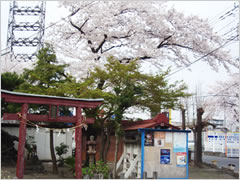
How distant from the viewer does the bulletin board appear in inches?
445

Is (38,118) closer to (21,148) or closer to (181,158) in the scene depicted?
(21,148)

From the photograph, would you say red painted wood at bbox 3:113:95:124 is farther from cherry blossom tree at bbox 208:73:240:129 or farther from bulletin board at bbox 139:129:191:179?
cherry blossom tree at bbox 208:73:240:129

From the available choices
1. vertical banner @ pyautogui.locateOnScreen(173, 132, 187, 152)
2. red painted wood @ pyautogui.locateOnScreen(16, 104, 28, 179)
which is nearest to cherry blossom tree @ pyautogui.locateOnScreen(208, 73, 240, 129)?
vertical banner @ pyautogui.locateOnScreen(173, 132, 187, 152)

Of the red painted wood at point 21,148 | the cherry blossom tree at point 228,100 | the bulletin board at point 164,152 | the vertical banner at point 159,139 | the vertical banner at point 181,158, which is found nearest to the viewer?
the red painted wood at point 21,148

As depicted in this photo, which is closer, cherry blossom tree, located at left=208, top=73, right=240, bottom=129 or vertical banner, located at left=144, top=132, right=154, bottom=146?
vertical banner, located at left=144, top=132, right=154, bottom=146

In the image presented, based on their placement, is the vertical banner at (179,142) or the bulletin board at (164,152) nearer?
the bulletin board at (164,152)

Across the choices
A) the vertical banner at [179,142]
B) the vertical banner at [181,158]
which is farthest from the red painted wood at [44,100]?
the vertical banner at [181,158]

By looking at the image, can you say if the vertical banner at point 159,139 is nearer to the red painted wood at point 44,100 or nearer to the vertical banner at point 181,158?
the vertical banner at point 181,158

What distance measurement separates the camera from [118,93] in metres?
11.8

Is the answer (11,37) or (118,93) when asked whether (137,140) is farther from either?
(11,37)

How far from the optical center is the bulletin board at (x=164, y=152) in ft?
37.1

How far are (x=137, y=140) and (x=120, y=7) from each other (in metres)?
8.24

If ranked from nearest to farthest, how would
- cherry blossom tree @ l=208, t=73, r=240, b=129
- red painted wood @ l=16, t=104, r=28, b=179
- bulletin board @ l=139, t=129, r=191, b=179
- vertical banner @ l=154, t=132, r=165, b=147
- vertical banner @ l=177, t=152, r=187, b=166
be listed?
red painted wood @ l=16, t=104, r=28, b=179 → bulletin board @ l=139, t=129, r=191, b=179 → vertical banner @ l=154, t=132, r=165, b=147 → vertical banner @ l=177, t=152, r=187, b=166 → cherry blossom tree @ l=208, t=73, r=240, b=129

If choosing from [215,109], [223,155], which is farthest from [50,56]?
[223,155]
